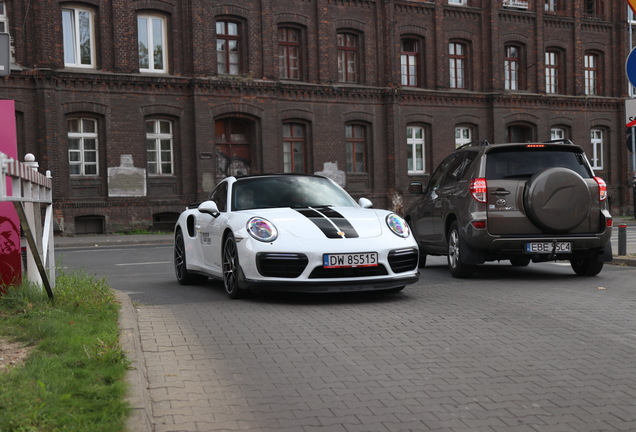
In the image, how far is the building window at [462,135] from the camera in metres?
37.9

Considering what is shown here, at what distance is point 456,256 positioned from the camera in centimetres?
1140

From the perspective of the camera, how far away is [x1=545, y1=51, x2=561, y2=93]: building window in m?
40.3

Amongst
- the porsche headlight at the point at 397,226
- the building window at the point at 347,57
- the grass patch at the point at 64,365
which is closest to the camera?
the grass patch at the point at 64,365

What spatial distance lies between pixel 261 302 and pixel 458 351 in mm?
3216

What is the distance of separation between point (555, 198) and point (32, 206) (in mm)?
6381

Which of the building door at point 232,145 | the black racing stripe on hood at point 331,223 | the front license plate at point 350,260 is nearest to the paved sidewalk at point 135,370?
the front license plate at point 350,260

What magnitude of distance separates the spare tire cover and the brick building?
21.7m

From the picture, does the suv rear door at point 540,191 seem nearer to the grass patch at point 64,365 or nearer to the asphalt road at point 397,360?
the asphalt road at point 397,360

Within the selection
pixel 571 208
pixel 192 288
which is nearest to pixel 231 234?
pixel 192 288

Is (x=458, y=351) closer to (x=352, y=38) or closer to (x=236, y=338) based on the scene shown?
(x=236, y=338)

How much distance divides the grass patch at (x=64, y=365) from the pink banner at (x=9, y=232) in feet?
0.86

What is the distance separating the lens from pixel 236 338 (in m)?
6.72

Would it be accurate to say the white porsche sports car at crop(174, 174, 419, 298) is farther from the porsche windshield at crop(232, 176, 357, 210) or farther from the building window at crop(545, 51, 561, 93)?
the building window at crop(545, 51, 561, 93)

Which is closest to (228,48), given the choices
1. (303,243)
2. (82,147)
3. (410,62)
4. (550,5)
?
(82,147)
